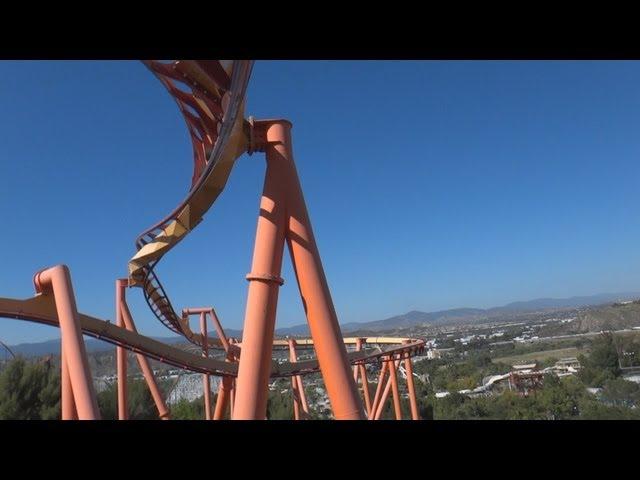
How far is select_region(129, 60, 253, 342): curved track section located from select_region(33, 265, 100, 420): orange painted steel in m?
1.39

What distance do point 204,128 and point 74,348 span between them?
4.02 meters

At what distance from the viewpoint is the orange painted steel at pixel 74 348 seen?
5.54 meters

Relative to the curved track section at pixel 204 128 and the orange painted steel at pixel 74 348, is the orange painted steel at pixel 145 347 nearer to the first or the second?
the orange painted steel at pixel 74 348

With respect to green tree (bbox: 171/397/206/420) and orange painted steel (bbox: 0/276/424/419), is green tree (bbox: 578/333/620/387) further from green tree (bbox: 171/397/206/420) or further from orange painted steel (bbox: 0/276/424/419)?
green tree (bbox: 171/397/206/420)

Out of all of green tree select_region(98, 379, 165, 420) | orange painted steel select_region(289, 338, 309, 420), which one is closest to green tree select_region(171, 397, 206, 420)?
green tree select_region(98, 379, 165, 420)

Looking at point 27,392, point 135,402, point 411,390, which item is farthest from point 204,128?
point 135,402

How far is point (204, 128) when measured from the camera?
292 inches

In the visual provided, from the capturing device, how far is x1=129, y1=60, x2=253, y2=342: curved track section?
19.6 feet

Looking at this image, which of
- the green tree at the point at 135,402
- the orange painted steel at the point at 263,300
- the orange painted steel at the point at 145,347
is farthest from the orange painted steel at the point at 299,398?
the orange painted steel at the point at 263,300

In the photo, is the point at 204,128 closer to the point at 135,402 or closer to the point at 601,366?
the point at 135,402
